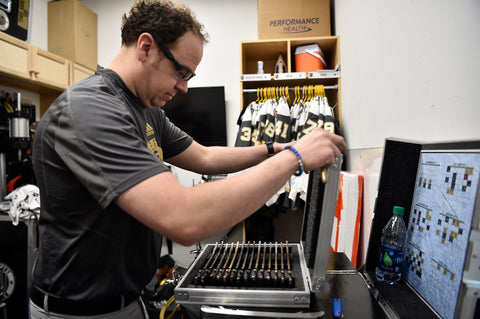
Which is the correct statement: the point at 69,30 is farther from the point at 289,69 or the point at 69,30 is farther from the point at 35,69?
the point at 289,69

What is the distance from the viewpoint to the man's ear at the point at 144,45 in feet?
2.39

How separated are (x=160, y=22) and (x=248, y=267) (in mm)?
704

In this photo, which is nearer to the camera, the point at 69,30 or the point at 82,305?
the point at 82,305

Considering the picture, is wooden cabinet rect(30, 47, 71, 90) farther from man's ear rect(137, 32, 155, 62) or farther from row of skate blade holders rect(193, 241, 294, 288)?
row of skate blade holders rect(193, 241, 294, 288)

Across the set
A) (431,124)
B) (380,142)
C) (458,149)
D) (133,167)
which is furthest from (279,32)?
(133,167)

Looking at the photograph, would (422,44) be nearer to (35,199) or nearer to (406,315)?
(406,315)

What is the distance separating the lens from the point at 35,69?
2.31 metres

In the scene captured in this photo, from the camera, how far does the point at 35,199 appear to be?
204cm

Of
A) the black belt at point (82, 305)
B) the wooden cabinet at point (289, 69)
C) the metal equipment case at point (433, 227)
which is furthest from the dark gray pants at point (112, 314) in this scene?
the wooden cabinet at point (289, 69)

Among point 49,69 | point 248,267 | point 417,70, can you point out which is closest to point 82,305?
point 248,267

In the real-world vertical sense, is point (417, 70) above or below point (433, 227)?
above

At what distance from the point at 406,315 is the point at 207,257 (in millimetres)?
517

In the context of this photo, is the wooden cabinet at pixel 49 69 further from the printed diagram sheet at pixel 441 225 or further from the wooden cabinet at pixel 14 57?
the printed diagram sheet at pixel 441 225

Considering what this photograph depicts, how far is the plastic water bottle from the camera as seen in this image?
757 millimetres
